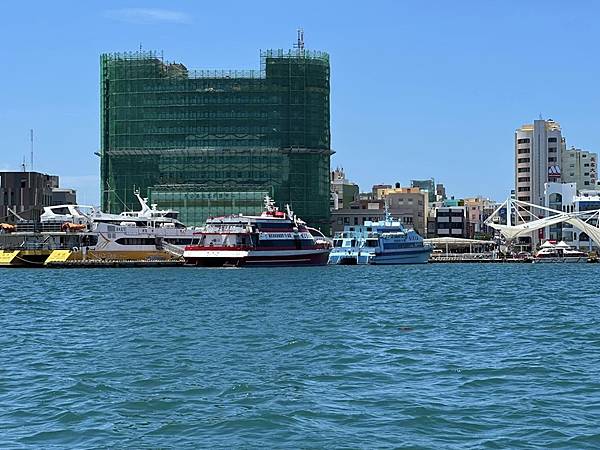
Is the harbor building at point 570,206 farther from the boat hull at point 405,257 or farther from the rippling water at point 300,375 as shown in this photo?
the rippling water at point 300,375

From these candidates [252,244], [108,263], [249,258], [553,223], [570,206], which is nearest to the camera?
[249,258]

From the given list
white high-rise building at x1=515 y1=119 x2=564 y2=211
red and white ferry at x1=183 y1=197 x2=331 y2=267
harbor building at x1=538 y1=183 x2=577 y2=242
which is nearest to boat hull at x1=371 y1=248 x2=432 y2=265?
red and white ferry at x1=183 y1=197 x2=331 y2=267

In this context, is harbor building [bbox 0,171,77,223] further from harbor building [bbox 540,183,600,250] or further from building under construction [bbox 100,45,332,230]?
harbor building [bbox 540,183,600,250]

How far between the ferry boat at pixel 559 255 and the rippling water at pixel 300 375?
10326cm

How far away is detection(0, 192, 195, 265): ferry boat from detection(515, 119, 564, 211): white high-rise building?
71.2m

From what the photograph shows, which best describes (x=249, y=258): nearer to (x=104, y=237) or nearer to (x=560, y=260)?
(x=104, y=237)

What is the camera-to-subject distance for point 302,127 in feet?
572

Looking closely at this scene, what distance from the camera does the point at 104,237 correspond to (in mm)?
143375

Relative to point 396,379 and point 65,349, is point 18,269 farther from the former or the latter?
point 396,379

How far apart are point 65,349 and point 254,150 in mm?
132199

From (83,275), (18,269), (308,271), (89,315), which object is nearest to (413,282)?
(308,271)

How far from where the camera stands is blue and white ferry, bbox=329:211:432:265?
503ft

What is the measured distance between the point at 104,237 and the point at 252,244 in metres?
21.0

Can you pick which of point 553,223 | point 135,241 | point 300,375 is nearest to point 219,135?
point 135,241
